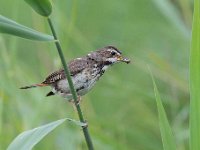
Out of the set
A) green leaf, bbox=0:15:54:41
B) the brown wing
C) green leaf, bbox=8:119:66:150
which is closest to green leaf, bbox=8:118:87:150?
green leaf, bbox=8:119:66:150

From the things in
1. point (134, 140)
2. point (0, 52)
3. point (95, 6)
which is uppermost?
point (95, 6)

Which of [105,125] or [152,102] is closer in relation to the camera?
[105,125]

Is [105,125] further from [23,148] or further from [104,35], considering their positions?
[23,148]

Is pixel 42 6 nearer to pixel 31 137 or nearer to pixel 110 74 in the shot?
pixel 31 137

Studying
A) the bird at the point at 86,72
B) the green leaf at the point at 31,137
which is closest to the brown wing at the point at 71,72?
the bird at the point at 86,72

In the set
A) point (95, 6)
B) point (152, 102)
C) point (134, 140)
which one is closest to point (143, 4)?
point (95, 6)

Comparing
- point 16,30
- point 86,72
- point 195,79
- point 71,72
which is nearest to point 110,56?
point 86,72
